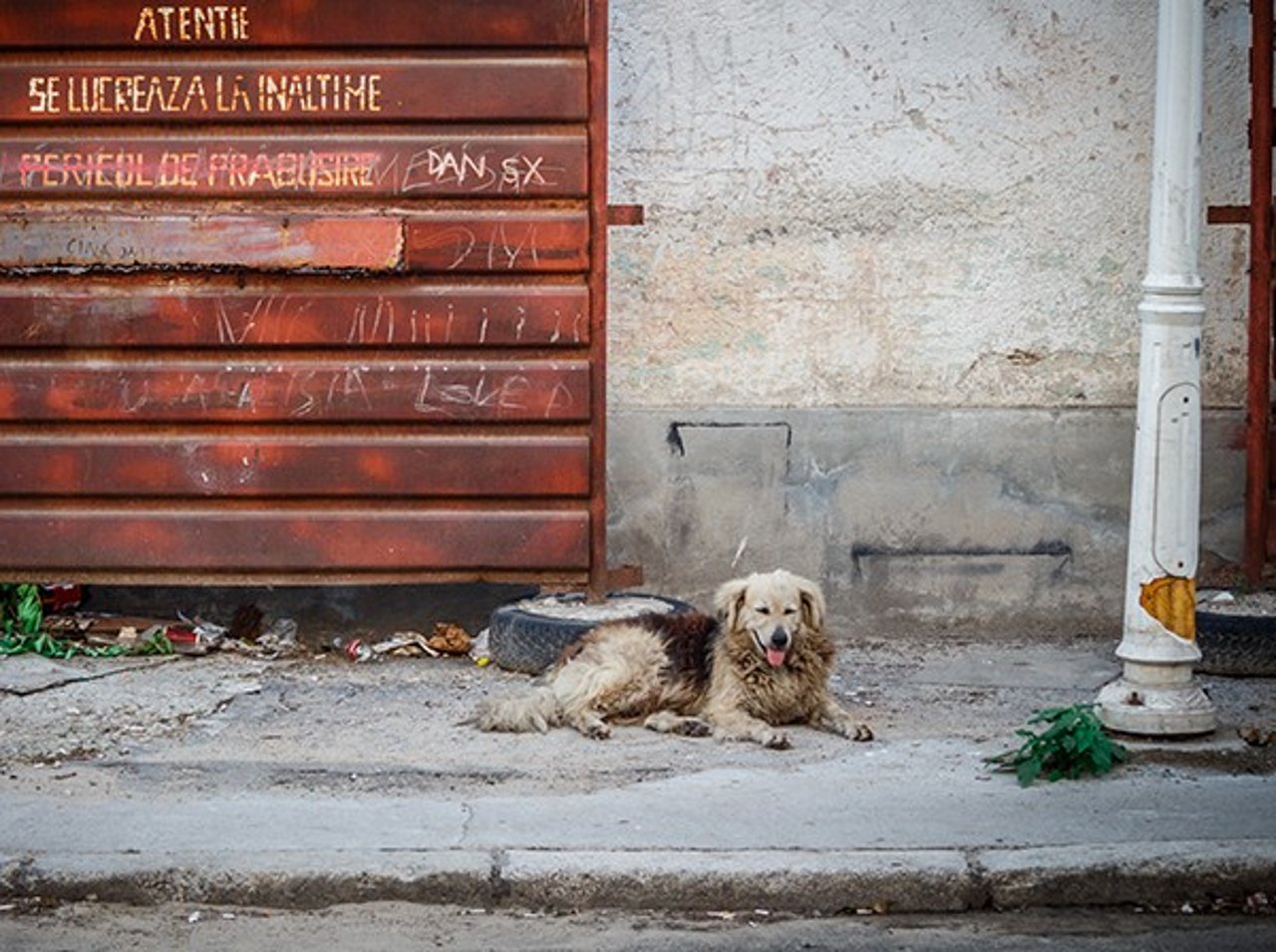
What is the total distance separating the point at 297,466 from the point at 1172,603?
166 inches

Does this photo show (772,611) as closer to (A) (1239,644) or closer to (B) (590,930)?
(A) (1239,644)

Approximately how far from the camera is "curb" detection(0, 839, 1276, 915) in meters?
7.53

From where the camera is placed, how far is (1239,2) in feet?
37.2

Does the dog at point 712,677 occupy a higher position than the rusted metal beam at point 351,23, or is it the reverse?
the rusted metal beam at point 351,23

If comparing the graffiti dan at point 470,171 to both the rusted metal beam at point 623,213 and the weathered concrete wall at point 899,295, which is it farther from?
the weathered concrete wall at point 899,295

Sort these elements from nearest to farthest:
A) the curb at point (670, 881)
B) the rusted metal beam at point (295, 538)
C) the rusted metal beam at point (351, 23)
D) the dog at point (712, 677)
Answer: the curb at point (670, 881)
the dog at point (712, 677)
the rusted metal beam at point (351, 23)
the rusted metal beam at point (295, 538)

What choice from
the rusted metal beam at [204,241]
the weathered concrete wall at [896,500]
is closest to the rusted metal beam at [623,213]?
the weathered concrete wall at [896,500]

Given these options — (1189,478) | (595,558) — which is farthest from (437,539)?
(1189,478)

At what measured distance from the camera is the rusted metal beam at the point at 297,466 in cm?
1109

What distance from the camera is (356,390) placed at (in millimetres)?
11055

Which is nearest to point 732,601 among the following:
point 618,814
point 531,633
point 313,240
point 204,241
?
point 531,633

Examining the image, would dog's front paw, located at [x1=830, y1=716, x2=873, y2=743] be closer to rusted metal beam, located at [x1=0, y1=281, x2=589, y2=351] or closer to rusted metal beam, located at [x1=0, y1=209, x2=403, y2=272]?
rusted metal beam, located at [x1=0, y1=281, x2=589, y2=351]

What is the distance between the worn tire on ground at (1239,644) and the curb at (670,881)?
3.13 meters

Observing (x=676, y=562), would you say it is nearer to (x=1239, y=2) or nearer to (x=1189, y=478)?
(x=1189, y=478)
